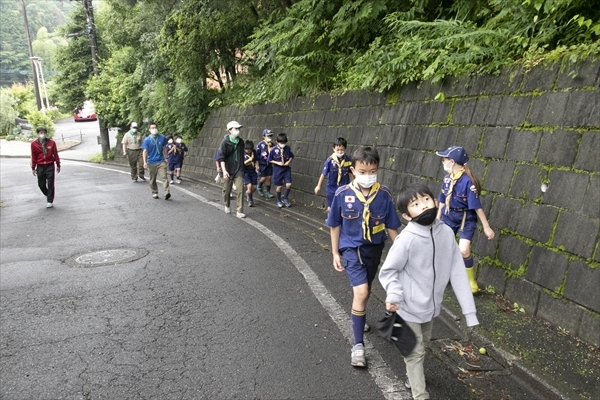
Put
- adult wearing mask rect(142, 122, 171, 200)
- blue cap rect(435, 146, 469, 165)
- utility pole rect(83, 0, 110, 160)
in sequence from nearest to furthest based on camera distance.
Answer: blue cap rect(435, 146, 469, 165), adult wearing mask rect(142, 122, 171, 200), utility pole rect(83, 0, 110, 160)

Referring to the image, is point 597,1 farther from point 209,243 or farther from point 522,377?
point 209,243

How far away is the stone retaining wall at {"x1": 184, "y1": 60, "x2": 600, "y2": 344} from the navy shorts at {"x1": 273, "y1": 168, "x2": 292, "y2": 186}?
3.88 metres

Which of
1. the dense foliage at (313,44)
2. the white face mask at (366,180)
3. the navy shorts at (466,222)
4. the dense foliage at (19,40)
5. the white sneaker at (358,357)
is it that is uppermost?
the dense foliage at (19,40)

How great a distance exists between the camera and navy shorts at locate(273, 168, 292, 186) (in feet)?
37.7

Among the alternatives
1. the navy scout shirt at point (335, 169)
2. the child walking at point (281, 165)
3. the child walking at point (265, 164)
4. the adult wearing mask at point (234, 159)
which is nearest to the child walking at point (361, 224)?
the navy scout shirt at point (335, 169)

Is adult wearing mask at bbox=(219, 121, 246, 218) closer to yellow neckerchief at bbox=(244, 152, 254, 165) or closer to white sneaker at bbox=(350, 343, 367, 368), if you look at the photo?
yellow neckerchief at bbox=(244, 152, 254, 165)

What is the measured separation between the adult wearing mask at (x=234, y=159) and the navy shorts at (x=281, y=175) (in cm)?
143

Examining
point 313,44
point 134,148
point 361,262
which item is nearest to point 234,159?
point 313,44

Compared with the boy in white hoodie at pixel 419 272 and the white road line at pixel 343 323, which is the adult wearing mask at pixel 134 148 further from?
the boy in white hoodie at pixel 419 272

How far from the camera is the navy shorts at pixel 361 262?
401 cm

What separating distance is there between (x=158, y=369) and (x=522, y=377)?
116 inches

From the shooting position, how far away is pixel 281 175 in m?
11.5

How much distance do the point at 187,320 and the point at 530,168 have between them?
4100mm

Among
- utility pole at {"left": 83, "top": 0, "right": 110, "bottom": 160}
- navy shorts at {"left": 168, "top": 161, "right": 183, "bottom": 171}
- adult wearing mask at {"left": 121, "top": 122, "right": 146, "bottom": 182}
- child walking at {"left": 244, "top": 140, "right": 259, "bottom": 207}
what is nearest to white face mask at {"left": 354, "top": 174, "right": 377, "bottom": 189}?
child walking at {"left": 244, "top": 140, "right": 259, "bottom": 207}
